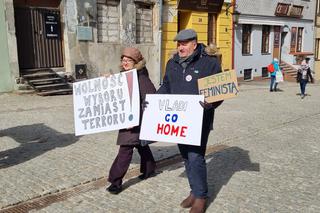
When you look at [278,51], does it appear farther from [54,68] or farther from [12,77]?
[12,77]

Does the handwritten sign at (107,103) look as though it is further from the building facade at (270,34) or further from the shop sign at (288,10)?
the shop sign at (288,10)

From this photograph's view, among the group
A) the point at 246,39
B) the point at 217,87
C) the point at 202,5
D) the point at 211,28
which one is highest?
the point at 202,5

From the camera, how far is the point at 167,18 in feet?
52.6

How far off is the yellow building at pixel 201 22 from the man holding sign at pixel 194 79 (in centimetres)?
1130

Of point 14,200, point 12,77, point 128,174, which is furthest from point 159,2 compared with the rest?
point 14,200

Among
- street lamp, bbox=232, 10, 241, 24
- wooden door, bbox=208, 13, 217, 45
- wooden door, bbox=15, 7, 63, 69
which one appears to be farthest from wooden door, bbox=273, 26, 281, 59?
wooden door, bbox=15, 7, 63, 69

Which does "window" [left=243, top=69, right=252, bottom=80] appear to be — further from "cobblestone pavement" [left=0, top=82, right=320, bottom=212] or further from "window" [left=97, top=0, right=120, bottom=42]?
"cobblestone pavement" [left=0, top=82, right=320, bottom=212]

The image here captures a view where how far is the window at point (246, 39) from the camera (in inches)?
807

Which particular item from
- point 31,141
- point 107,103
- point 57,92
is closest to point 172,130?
point 107,103

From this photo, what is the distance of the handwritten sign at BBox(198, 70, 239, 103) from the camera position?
3545 mm

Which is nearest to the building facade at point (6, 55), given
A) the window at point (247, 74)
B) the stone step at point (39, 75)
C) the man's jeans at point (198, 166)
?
the stone step at point (39, 75)

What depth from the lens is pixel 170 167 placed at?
5207mm

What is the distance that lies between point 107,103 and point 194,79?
3.74ft

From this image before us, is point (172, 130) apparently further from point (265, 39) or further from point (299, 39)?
point (299, 39)
